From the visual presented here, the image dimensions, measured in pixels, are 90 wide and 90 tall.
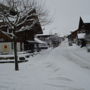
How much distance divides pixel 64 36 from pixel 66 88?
420ft

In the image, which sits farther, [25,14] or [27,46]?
[27,46]

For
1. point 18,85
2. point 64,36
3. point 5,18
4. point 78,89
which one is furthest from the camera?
point 64,36

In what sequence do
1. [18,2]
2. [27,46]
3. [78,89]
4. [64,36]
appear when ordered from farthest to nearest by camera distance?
[64,36] < [27,46] < [18,2] < [78,89]

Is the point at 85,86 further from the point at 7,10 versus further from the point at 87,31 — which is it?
the point at 87,31

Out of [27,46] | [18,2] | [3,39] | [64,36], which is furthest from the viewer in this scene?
[64,36]

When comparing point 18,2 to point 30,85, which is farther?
point 18,2

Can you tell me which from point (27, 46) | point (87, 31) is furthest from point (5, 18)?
point (87, 31)

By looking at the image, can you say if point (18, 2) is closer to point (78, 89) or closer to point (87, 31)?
point (78, 89)

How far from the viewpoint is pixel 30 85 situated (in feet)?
28.0

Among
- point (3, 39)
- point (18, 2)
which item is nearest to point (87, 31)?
point (3, 39)

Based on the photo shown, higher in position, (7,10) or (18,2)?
(18,2)

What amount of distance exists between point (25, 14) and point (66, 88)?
371 inches

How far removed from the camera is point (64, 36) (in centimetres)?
13450

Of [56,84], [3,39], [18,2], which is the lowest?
[56,84]
